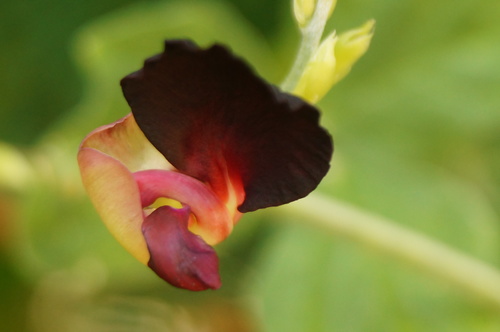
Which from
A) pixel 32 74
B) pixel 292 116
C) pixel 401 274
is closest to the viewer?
pixel 292 116

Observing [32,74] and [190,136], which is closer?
[190,136]

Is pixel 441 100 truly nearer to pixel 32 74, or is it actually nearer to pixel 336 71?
pixel 32 74

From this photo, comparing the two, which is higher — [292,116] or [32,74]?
[292,116]

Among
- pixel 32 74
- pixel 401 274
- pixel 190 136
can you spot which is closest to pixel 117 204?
pixel 190 136

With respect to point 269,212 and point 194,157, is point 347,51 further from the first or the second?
point 269,212

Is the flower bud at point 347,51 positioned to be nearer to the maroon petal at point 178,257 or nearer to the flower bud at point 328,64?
the flower bud at point 328,64

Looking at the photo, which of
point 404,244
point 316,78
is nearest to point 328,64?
point 316,78
